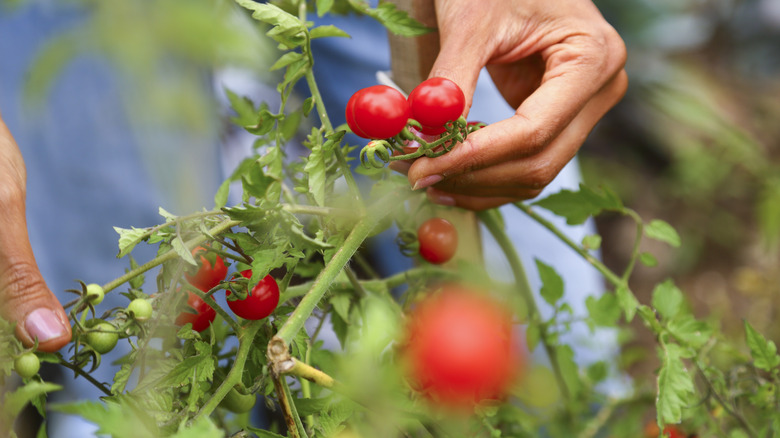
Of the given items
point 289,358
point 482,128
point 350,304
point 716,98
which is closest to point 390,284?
point 350,304

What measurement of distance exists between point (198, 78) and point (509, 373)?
0.45m

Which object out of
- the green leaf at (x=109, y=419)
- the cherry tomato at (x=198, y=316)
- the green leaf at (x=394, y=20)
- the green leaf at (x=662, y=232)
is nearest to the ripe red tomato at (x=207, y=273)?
the cherry tomato at (x=198, y=316)

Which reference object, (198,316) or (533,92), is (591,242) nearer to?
(533,92)

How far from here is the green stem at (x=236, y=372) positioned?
15.9 inches

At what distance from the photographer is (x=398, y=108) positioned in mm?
473

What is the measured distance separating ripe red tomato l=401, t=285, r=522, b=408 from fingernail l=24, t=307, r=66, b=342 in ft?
0.85

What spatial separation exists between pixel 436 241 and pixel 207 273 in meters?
0.26

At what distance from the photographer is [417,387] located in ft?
1.77

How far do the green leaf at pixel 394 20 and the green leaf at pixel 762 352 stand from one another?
0.45m

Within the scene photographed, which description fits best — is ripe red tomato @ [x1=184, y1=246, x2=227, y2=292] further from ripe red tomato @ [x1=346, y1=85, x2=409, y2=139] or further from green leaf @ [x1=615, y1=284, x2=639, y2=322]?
green leaf @ [x1=615, y1=284, x2=639, y2=322]

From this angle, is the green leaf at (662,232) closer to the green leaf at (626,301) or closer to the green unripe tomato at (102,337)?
the green leaf at (626,301)

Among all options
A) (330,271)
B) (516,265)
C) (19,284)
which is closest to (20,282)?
(19,284)

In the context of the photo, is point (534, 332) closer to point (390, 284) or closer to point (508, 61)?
point (390, 284)

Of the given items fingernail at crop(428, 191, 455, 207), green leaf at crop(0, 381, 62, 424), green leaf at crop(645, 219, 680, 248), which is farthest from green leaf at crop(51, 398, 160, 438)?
green leaf at crop(645, 219, 680, 248)
